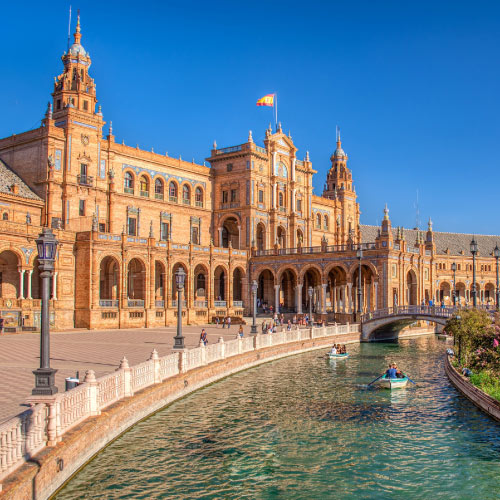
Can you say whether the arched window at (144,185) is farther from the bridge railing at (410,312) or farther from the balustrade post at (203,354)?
the balustrade post at (203,354)

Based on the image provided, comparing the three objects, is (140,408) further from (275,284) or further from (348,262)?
(275,284)

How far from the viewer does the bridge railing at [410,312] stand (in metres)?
45.7

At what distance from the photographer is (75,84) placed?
51188 mm

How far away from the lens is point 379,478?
46.5ft

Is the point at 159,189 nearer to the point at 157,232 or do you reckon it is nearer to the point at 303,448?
the point at 157,232

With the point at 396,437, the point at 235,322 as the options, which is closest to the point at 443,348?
the point at 235,322

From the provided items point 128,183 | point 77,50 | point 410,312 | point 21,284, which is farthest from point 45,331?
point 128,183

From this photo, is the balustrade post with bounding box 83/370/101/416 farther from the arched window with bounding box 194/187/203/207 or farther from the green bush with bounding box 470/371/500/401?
the arched window with bounding box 194/187/203/207

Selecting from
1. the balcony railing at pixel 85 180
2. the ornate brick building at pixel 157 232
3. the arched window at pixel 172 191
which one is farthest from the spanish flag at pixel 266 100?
the balcony railing at pixel 85 180

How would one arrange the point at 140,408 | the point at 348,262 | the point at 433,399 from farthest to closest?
the point at 348,262, the point at 433,399, the point at 140,408

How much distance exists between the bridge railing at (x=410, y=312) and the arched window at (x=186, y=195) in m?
23.9

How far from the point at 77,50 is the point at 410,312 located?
36264 mm

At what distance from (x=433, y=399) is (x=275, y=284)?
38963 millimetres

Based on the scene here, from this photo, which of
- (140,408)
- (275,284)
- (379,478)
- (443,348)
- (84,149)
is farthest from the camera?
(275,284)
